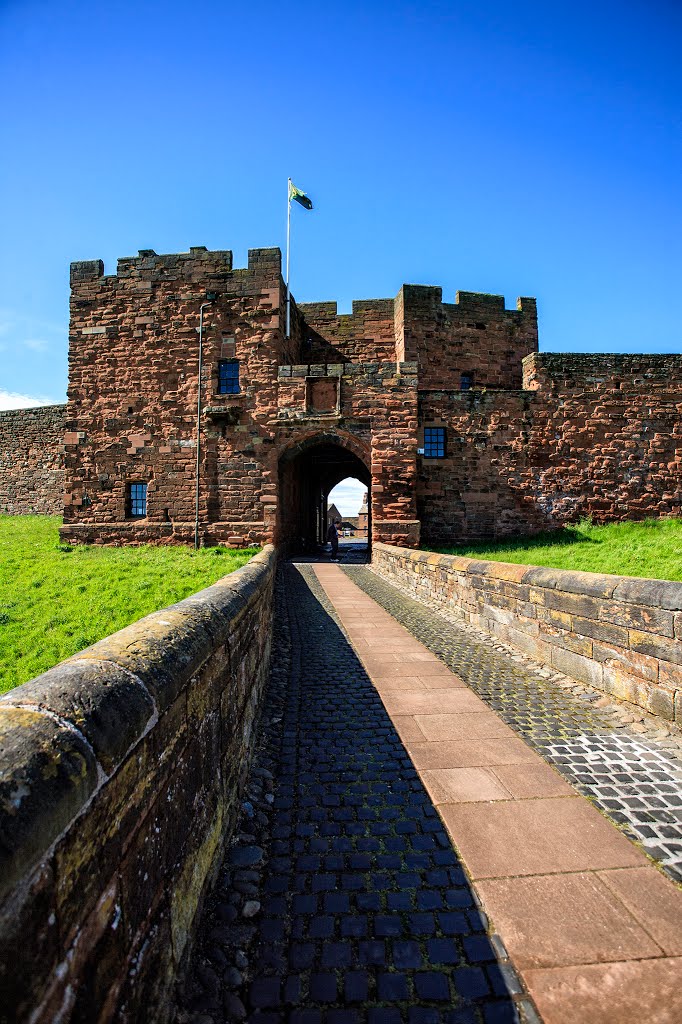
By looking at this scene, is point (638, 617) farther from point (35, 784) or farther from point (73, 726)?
point (35, 784)

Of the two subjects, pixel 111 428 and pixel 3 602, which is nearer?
pixel 3 602

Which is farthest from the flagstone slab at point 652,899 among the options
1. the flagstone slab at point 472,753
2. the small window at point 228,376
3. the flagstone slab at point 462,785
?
the small window at point 228,376

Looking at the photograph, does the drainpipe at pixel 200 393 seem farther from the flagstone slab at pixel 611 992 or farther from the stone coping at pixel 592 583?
the flagstone slab at pixel 611 992

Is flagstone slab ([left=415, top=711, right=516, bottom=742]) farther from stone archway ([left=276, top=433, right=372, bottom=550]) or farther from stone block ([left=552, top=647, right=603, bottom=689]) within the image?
stone archway ([left=276, top=433, right=372, bottom=550])

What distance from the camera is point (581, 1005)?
1.72 metres

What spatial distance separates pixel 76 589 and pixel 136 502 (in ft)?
27.5

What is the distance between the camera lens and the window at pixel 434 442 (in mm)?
16797

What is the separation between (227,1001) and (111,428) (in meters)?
17.4

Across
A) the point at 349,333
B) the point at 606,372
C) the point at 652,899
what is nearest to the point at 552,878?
the point at 652,899

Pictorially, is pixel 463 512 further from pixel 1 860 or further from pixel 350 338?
pixel 1 860

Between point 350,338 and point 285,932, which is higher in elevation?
point 350,338

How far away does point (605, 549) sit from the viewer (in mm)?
12781

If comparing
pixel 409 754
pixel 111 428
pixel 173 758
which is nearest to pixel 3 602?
pixel 409 754

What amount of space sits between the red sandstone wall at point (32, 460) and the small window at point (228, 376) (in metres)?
12.7
